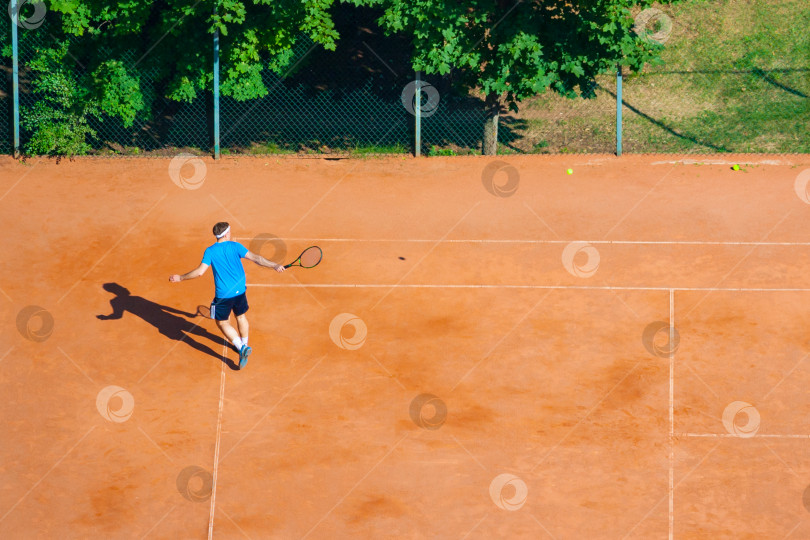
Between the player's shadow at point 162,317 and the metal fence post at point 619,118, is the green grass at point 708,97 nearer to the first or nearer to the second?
the metal fence post at point 619,118

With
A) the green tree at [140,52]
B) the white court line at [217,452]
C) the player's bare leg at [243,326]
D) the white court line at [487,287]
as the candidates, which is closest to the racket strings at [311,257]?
the white court line at [487,287]

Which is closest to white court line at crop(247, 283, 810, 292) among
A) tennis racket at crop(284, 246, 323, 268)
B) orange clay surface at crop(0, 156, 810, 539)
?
orange clay surface at crop(0, 156, 810, 539)

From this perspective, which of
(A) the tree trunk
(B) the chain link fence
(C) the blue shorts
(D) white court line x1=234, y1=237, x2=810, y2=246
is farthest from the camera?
(B) the chain link fence

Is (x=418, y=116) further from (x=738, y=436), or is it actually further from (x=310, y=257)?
(x=738, y=436)

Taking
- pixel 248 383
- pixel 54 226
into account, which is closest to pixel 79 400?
pixel 248 383

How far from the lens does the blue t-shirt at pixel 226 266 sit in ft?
44.3

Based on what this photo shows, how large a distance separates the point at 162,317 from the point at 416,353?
3.53 m

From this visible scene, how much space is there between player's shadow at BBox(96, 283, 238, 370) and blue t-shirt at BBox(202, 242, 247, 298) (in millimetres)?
1193

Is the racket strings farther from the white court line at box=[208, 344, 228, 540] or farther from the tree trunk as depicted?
the tree trunk

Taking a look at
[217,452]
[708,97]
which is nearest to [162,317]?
[217,452]

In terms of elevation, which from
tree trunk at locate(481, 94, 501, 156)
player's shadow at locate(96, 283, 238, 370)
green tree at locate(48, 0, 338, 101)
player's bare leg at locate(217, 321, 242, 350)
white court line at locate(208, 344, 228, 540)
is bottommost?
white court line at locate(208, 344, 228, 540)

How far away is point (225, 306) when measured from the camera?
1366 centimetres

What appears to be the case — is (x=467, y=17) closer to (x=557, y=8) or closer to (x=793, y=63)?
(x=557, y=8)

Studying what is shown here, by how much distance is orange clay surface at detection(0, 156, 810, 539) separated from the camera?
12422 mm
